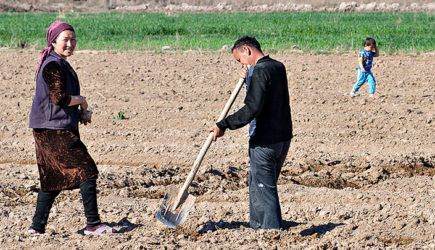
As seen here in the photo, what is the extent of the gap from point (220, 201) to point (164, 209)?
884 mm

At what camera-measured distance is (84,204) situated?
463 cm

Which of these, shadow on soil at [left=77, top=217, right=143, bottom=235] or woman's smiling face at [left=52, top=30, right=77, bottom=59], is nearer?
woman's smiling face at [left=52, top=30, right=77, bottom=59]

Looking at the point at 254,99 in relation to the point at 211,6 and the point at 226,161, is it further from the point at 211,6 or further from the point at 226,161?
the point at 211,6

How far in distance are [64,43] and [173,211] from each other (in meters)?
1.40

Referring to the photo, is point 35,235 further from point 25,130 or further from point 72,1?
point 72,1

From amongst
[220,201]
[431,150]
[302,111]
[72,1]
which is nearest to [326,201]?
[220,201]

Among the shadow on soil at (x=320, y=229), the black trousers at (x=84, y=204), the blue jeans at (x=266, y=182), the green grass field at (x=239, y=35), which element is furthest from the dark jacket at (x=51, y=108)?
the green grass field at (x=239, y=35)

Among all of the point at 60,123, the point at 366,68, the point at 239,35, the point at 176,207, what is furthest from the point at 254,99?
the point at 239,35

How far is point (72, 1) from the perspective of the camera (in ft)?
178

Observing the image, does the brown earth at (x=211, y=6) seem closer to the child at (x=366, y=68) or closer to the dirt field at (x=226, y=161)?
the dirt field at (x=226, y=161)

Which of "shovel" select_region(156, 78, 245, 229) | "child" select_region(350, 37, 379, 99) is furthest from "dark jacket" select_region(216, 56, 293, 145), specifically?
"child" select_region(350, 37, 379, 99)

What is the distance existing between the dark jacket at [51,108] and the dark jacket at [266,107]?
3.25 feet

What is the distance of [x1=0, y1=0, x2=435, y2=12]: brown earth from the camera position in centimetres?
4375

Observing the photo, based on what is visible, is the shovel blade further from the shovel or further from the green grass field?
the green grass field
